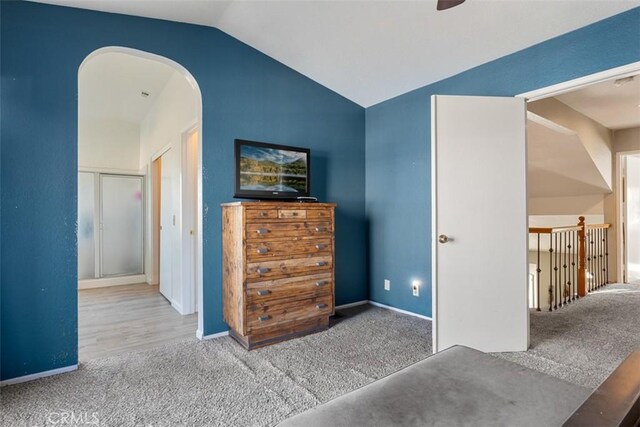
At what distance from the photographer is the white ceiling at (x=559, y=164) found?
4.34 meters

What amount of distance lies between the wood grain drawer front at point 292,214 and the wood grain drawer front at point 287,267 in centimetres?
38

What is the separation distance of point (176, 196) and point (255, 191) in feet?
4.97

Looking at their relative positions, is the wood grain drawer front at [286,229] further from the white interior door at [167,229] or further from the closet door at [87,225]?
the closet door at [87,225]

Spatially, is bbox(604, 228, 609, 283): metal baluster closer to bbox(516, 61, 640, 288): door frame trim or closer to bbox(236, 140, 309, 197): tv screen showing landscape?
bbox(516, 61, 640, 288): door frame trim

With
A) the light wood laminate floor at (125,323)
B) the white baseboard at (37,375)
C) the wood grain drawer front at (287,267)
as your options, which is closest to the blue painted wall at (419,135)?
the wood grain drawer front at (287,267)

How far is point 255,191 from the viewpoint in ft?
10.3

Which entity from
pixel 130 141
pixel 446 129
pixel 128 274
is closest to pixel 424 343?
pixel 446 129

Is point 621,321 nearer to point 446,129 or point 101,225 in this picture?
point 446,129

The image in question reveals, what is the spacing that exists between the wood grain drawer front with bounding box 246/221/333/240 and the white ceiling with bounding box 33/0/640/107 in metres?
1.66

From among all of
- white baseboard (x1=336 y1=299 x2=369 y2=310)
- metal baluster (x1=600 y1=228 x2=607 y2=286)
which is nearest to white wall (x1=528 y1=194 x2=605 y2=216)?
metal baluster (x1=600 y1=228 x2=607 y2=286)

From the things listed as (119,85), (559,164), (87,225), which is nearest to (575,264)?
(559,164)

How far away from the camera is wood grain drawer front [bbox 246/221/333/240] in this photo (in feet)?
9.06

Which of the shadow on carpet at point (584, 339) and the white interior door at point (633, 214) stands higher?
the white interior door at point (633, 214)

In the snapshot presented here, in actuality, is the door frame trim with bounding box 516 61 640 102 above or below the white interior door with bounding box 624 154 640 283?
above
